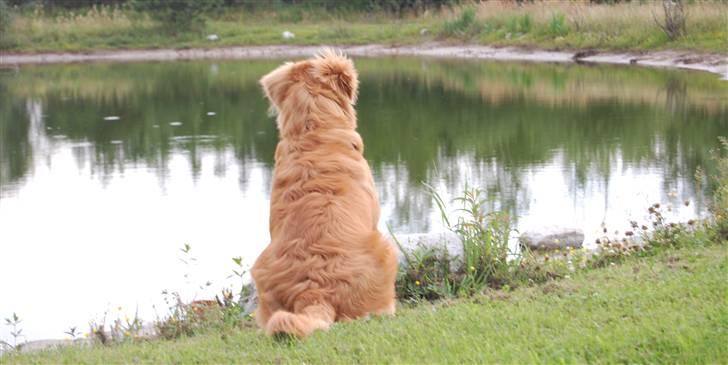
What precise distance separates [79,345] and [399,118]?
13776 mm

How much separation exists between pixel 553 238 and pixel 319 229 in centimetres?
401

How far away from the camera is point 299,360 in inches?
189

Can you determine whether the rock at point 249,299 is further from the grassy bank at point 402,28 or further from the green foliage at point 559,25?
the green foliage at point 559,25

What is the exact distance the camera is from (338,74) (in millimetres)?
6270

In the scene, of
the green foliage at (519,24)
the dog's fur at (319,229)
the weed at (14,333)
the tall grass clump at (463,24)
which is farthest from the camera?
the tall grass clump at (463,24)

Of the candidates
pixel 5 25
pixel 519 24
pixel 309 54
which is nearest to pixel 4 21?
pixel 5 25

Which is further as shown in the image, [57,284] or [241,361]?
[57,284]

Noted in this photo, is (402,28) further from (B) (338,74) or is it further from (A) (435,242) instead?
(B) (338,74)

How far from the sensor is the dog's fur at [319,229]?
5.39 m

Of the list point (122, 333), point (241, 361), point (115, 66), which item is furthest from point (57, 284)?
point (115, 66)

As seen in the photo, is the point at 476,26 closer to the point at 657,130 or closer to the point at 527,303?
the point at 657,130

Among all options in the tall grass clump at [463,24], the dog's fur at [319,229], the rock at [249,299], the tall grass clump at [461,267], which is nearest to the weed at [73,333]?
the rock at [249,299]

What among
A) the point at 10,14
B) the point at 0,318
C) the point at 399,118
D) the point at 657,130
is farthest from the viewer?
the point at 10,14

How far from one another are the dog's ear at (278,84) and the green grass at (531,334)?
4.88ft
